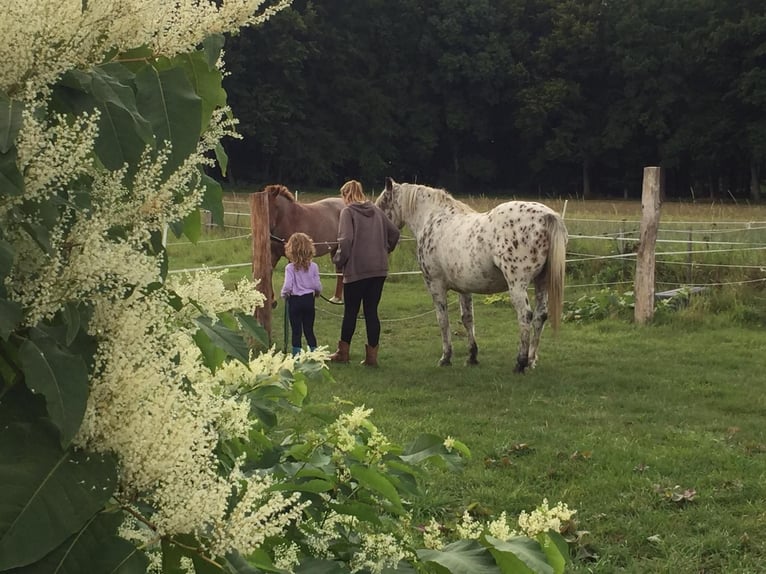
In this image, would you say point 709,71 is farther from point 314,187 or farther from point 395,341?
point 395,341

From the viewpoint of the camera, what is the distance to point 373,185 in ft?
179

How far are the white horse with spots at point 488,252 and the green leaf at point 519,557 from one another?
743 cm

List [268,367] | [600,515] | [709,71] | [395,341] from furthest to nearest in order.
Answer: [709,71]
[395,341]
[600,515]
[268,367]

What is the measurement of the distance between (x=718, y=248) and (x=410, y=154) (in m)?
45.6

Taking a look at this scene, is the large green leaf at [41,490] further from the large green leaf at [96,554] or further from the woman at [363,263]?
the woman at [363,263]

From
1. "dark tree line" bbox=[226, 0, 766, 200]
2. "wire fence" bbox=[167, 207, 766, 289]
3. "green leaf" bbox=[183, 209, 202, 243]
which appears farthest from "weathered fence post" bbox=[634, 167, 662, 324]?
"dark tree line" bbox=[226, 0, 766, 200]

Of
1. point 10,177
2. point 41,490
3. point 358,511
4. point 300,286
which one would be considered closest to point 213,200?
point 10,177

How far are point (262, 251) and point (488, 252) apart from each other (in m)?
2.63

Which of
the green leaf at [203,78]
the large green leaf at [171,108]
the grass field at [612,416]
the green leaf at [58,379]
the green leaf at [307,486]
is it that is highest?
the green leaf at [203,78]

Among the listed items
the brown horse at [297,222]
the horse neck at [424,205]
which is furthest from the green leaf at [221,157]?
the brown horse at [297,222]

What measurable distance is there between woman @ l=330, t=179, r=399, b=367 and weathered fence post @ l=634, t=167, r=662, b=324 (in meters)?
3.93

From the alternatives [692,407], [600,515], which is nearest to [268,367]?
[600,515]

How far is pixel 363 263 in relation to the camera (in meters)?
9.35

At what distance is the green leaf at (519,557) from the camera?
1322 millimetres
